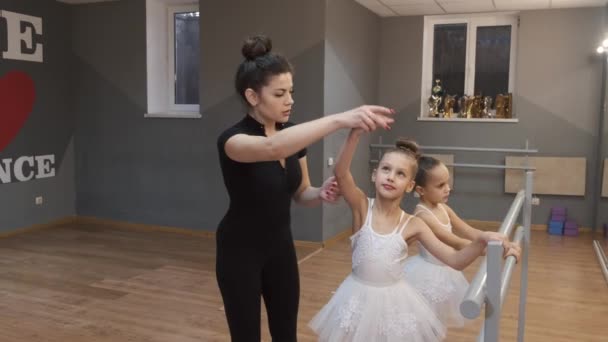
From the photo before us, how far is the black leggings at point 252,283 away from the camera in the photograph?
64.4 inches

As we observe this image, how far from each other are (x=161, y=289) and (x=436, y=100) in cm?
395

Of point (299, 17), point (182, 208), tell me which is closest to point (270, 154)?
point (299, 17)

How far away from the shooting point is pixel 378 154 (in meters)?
6.62

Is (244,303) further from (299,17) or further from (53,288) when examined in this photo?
(299,17)

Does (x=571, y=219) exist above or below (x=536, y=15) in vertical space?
below

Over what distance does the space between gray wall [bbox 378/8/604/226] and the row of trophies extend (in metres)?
0.12

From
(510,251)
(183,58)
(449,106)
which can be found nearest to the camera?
(510,251)

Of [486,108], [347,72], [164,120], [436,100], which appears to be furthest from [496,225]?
[164,120]

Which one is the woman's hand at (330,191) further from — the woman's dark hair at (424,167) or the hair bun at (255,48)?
the woman's dark hair at (424,167)

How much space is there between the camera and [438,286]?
2.24 m

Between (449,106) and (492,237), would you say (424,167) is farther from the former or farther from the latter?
(449,106)

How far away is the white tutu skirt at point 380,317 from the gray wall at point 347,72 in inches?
137

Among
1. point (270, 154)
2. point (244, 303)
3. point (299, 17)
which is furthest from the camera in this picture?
point (299, 17)

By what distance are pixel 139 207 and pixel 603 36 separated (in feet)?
17.2
